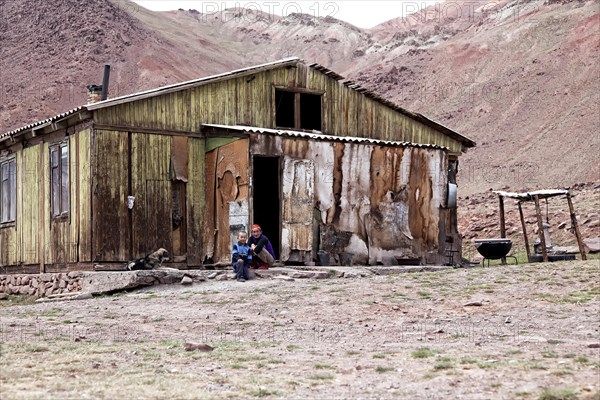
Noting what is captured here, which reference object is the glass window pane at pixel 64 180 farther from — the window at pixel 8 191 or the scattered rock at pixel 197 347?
the scattered rock at pixel 197 347

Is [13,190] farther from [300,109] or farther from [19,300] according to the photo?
[300,109]

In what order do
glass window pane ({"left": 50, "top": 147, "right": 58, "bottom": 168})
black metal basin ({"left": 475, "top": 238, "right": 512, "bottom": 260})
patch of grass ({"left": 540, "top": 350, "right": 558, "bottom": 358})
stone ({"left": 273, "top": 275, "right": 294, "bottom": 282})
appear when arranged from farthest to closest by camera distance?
black metal basin ({"left": 475, "top": 238, "right": 512, "bottom": 260}) < glass window pane ({"left": 50, "top": 147, "right": 58, "bottom": 168}) < stone ({"left": 273, "top": 275, "right": 294, "bottom": 282}) < patch of grass ({"left": 540, "top": 350, "right": 558, "bottom": 358})

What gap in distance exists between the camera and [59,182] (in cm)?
2067

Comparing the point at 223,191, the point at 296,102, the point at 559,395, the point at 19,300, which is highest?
the point at 296,102

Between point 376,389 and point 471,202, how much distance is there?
35584mm

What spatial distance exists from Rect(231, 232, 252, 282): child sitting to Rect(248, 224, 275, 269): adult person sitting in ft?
0.78

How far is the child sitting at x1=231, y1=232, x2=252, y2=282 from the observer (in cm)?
1769

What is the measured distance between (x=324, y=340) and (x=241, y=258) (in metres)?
6.60

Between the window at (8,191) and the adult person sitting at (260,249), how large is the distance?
712cm

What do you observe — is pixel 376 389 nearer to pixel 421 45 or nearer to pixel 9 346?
pixel 9 346

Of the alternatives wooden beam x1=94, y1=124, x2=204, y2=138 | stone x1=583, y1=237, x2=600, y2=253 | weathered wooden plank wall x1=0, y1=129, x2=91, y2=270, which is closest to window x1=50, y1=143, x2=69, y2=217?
weathered wooden plank wall x1=0, y1=129, x2=91, y2=270

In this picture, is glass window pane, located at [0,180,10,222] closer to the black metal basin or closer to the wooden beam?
the wooden beam

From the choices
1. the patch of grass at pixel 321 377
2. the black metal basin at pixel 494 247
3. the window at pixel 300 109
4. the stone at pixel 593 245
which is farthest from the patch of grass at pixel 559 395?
the stone at pixel 593 245

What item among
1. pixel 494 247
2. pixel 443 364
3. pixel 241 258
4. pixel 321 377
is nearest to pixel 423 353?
pixel 443 364
